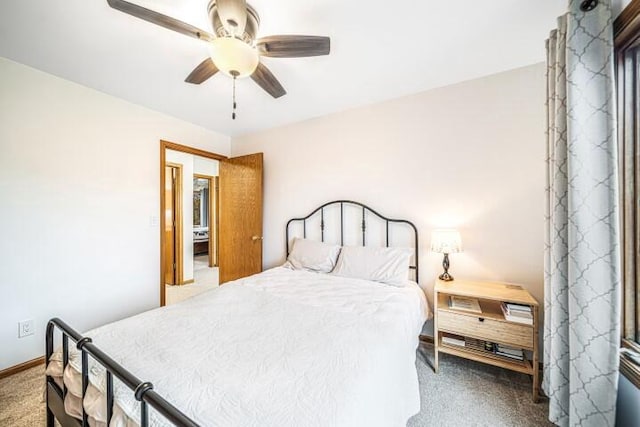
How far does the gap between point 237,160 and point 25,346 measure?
2.74 meters

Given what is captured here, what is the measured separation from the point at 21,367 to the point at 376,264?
10.3 ft

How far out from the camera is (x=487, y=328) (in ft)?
5.88

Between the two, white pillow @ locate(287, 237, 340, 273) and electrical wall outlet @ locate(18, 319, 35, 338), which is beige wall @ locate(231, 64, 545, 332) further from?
electrical wall outlet @ locate(18, 319, 35, 338)

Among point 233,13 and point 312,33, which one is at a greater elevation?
point 312,33

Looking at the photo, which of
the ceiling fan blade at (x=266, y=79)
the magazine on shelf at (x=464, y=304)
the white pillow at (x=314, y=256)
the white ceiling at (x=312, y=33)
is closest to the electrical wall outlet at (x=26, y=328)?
the white ceiling at (x=312, y=33)

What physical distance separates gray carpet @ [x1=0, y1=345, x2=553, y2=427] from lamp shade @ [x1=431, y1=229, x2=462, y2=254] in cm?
97

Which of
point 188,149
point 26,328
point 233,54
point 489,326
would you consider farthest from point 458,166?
point 26,328

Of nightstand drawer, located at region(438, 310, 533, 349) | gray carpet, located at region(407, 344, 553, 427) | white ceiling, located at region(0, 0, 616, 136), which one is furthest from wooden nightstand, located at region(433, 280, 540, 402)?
white ceiling, located at region(0, 0, 616, 136)

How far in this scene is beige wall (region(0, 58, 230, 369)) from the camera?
2.02m

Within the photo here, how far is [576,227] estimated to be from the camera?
1.20 m

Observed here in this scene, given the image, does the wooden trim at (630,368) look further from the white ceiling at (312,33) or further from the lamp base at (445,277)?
the white ceiling at (312,33)

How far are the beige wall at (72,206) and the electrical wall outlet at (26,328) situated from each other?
0.11ft

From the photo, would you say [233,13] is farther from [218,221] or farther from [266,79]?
[218,221]

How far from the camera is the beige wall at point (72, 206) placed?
2.02 metres
